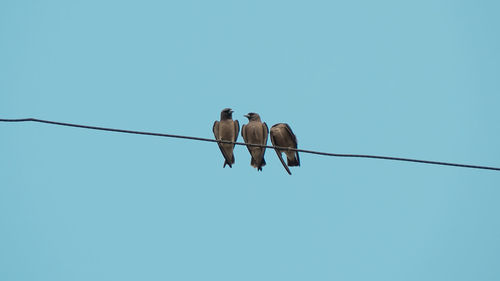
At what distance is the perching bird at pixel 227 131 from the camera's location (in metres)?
11.1

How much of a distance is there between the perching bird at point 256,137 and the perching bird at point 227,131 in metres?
0.17

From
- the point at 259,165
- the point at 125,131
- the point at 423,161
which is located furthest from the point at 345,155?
the point at 259,165

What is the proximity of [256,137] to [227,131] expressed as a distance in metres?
0.61

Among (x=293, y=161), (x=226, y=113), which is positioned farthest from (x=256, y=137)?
(x=293, y=161)

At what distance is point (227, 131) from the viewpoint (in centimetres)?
1132

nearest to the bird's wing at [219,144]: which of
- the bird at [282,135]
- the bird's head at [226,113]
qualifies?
the bird's head at [226,113]

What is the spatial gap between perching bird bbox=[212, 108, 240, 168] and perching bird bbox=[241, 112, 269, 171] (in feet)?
0.55

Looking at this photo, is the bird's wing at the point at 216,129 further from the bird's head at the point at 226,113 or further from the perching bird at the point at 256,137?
the perching bird at the point at 256,137

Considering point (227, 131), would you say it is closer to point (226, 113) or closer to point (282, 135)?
point (226, 113)

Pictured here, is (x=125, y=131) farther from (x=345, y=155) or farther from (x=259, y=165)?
(x=259, y=165)

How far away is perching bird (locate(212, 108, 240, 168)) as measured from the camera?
1112cm

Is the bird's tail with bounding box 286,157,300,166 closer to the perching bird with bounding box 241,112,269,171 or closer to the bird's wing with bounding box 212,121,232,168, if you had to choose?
the perching bird with bounding box 241,112,269,171

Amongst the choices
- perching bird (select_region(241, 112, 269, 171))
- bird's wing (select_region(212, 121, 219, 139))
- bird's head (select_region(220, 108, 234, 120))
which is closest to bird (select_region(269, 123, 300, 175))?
perching bird (select_region(241, 112, 269, 171))

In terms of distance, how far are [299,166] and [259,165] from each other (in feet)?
3.33
